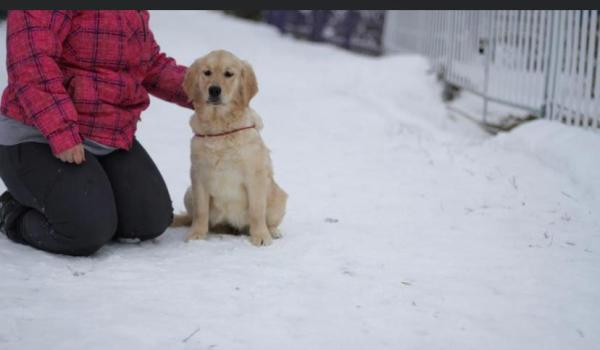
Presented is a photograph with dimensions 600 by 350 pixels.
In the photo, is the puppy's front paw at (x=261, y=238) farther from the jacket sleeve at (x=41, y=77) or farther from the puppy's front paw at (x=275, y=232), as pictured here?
the jacket sleeve at (x=41, y=77)

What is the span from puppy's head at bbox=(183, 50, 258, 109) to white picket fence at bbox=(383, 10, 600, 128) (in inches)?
121

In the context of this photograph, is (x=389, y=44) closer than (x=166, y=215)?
No

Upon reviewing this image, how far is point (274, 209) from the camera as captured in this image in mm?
3326

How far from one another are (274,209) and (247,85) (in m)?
0.67

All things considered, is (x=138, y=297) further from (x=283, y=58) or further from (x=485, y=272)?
(x=283, y=58)

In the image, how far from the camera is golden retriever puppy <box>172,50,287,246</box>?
307 cm

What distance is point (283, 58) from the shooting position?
10.8 meters

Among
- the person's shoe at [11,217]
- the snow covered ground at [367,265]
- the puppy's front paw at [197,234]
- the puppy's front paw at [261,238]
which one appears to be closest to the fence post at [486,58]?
the snow covered ground at [367,265]

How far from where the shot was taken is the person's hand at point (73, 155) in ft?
8.58

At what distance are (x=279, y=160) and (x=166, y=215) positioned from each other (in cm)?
218

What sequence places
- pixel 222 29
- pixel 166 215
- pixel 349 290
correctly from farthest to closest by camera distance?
pixel 222 29 → pixel 166 215 → pixel 349 290

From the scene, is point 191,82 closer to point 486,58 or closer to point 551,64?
point 551,64

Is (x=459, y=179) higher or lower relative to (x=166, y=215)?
lower

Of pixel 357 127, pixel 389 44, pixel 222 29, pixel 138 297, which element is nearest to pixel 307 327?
pixel 138 297
